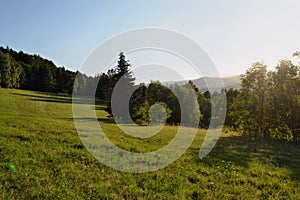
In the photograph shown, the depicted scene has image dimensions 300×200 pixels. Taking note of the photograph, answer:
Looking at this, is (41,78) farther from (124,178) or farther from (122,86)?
(124,178)

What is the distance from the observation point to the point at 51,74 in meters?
108

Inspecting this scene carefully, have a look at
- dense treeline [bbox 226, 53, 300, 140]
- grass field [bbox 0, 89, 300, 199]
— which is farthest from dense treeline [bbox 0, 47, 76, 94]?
grass field [bbox 0, 89, 300, 199]

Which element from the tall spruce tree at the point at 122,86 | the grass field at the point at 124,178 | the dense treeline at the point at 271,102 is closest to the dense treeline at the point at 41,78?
the tall spruce tree at the point at 122,86

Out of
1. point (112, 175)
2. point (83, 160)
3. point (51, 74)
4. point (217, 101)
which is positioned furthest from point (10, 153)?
point (51, 74)

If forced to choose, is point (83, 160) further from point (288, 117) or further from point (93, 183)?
point (288, 117)

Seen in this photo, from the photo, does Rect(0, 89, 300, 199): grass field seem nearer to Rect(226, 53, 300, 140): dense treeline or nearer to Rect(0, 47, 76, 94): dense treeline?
Rect(226, 53, 300, 140): dense treeline

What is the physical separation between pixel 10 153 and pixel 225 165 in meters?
8.56

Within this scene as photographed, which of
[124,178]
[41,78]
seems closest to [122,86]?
[124,178]

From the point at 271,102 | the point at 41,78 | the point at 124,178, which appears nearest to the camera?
the point at 124,178

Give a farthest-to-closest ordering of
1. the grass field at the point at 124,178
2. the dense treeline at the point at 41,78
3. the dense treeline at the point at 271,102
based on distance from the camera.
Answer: the dense treeline at the point at 41,78, the dense treeline at the point at 271,102, the grass field at the point at 124,178

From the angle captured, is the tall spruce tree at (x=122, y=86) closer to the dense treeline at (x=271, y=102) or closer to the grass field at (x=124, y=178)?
the dense treeline at (x=271, y=102)

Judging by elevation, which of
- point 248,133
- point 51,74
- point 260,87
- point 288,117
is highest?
point 51,74

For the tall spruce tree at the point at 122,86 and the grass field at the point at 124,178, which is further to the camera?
the tall spruce tree at the point at 122,86

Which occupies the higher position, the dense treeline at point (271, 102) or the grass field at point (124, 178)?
the dense treeline at point (271, 102)
